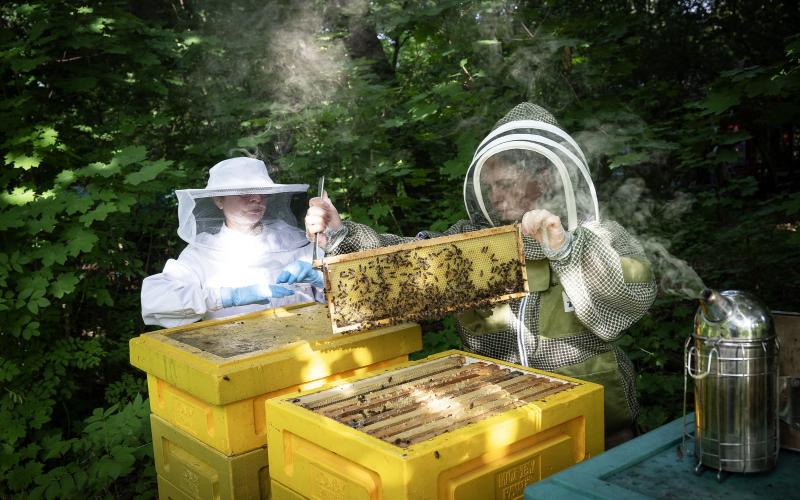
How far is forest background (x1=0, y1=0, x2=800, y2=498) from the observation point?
3785 millimetres

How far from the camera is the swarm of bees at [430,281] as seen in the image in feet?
6.98

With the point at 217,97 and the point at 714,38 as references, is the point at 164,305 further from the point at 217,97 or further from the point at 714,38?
the point at 714,38

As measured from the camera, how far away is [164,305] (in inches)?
119

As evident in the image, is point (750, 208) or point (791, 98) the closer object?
point (791, 98)

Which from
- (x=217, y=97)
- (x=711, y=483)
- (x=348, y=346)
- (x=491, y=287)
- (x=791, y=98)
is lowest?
(x=711, y=483)

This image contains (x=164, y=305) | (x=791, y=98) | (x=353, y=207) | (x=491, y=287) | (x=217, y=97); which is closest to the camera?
(x=491, y=287)

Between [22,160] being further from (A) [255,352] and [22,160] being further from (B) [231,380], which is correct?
(B) [231,380]

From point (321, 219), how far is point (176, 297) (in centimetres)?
97

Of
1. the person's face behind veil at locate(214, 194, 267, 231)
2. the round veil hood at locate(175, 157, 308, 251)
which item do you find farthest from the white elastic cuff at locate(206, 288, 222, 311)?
the person's face behind veil at locate(214, 194, 267, 231)

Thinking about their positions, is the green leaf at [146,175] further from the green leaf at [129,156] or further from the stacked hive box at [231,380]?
the stacked hive box at [231,380]

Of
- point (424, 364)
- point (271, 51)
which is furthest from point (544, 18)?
point (424, 364)

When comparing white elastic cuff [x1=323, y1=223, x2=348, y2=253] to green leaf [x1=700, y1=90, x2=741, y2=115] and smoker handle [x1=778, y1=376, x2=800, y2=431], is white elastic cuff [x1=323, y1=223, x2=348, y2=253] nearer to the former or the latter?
smoker handle [x1=778, y1=376, x2=800, y2=431]

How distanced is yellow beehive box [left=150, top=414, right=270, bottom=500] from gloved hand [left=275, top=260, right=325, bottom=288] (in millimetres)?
1050

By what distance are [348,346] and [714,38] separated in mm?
7709
